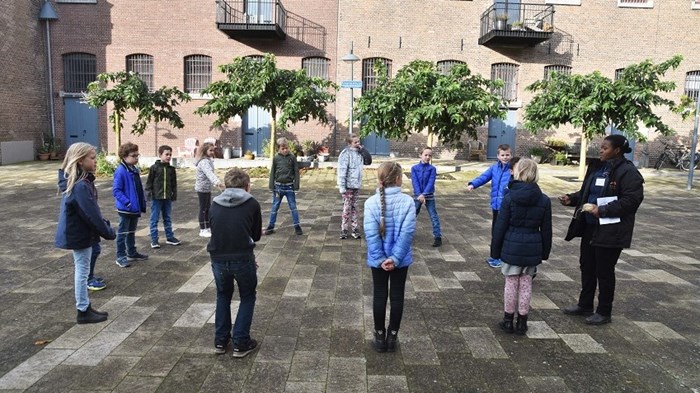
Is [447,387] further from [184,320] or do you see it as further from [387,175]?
[184,320]

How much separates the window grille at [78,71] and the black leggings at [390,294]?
21.7 meters

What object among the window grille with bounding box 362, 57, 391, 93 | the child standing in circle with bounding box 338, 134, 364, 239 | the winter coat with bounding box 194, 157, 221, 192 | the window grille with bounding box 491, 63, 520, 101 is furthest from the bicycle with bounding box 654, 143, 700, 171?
the winter coat with bounding box 194, 157, 221, 192

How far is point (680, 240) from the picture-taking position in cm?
868

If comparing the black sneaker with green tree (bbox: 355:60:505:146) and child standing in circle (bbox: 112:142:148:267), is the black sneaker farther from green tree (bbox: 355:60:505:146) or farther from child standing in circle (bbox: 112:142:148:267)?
green tree (bbox: 355:60:505:146)

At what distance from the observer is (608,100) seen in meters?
Answer: 14.9

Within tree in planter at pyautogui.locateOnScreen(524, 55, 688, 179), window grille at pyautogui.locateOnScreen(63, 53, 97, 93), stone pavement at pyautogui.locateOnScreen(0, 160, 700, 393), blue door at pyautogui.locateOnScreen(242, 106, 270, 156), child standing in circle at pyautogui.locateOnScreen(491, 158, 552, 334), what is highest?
window grille at pyautogui.locateOnScreen(63, 53, 97, 93)

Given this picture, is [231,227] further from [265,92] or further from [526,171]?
[265,92]

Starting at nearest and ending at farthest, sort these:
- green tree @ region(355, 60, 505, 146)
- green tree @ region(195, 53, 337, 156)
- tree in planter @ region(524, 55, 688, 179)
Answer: green tree @ region(355, 60, 505, 146), tree in planter @ region(524, 55, 688, 179), green tree @ region(195, 53, 337, 156)

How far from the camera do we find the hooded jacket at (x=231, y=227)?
3.78 meters

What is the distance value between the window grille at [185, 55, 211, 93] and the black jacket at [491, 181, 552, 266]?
19.6 metres

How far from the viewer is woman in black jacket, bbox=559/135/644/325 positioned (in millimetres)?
4520

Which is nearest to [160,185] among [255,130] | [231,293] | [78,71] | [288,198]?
[288,198]

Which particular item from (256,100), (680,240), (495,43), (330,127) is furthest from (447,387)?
(495,43)

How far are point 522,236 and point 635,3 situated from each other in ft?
72.5
